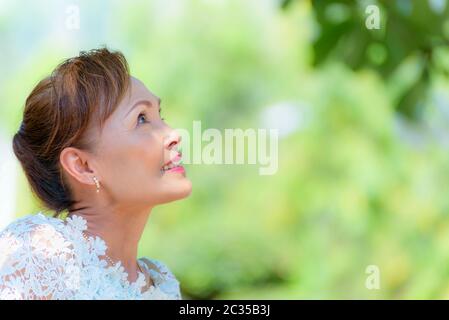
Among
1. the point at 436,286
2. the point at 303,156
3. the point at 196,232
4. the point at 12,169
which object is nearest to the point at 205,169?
the point at 196,232

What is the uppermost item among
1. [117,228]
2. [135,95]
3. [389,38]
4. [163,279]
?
[389,38]

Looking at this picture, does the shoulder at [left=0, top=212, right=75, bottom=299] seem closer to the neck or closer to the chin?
the neck

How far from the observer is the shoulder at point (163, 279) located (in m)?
1.49

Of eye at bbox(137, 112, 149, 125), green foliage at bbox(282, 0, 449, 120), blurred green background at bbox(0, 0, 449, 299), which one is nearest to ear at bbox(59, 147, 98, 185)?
eye at bbox(137, 112, 149, 125)

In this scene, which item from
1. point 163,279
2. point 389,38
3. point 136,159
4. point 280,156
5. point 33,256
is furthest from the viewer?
point 280,156

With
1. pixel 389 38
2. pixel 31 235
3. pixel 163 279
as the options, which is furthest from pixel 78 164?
pixel 389 38

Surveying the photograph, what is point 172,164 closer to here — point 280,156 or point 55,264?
point 55,264

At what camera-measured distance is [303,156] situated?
6.22 m

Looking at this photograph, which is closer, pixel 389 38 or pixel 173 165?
pixel 173 165

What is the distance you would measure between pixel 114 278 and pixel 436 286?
401 cm

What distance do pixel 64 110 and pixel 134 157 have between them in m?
0.14

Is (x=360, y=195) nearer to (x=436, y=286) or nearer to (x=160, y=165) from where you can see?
(x=436, y=286)

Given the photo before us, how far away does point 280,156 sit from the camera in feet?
20.3

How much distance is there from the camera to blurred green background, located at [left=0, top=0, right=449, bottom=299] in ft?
18.3
